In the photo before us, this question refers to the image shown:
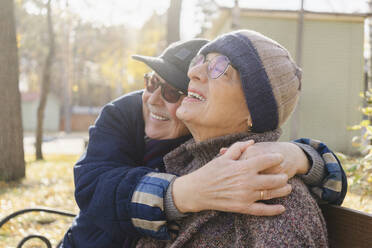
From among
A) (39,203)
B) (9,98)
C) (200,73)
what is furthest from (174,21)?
(200,73)

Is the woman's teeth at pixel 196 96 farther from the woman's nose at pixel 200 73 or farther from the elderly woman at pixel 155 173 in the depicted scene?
the elderly woman at pixel 155 173

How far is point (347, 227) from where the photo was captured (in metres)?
1.58

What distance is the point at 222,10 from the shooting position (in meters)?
15.2

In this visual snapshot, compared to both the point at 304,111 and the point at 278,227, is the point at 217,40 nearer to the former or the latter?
the point at 278,227

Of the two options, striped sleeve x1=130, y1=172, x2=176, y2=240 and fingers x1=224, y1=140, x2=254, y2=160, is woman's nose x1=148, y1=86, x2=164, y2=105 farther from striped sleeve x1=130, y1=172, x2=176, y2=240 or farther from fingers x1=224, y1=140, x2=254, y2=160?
fingers x1=224, y1=140, x2=254, y2=160

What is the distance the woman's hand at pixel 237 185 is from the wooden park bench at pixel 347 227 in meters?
0.36

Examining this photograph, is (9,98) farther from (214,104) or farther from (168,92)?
(214,104)

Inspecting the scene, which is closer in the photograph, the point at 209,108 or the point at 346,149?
the point at 209,108

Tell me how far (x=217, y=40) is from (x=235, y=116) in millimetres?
342

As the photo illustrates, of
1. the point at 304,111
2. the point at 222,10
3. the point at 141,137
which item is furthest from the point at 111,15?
the point at 141,137

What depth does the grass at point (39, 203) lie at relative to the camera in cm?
447

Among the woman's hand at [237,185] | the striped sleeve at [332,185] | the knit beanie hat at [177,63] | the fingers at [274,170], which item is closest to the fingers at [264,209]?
the woman's hand at [237,185]

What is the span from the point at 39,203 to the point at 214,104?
503 centimetres

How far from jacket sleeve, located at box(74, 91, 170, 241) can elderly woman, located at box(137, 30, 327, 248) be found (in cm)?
19
